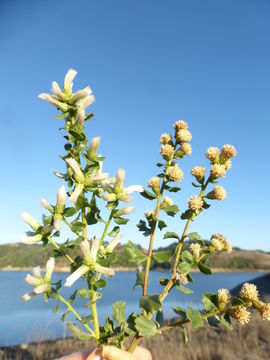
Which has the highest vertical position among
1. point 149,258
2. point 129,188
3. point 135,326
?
point 129,188

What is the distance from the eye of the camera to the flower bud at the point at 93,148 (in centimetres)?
126

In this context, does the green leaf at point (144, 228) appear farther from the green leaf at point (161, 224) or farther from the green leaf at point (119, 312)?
the green leaf at point (119, 312)

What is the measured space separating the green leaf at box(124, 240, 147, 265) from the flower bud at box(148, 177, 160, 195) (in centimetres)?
26

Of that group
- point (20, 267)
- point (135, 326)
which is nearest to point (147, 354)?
point (135, 326)

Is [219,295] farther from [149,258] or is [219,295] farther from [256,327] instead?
[256,327]

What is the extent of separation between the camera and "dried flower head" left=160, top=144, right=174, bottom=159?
55.2 inches

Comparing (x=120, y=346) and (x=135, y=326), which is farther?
(x=120, y=346)

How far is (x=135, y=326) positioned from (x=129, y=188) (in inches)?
20.7

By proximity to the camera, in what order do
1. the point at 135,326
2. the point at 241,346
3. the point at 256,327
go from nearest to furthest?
the point at 135,326 → the point at 241,346 → the point at 256,327

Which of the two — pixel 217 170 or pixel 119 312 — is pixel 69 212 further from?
pixel 217 170

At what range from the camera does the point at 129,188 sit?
51.4 inches

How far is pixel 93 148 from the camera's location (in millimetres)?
1274

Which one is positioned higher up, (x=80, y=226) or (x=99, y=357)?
(x=80, y=226)

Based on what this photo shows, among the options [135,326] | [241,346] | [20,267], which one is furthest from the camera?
[20,267]
